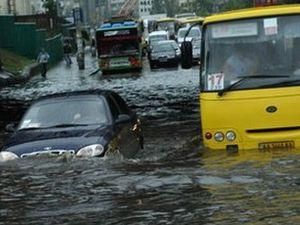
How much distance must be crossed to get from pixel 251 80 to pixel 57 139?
2.99 meters

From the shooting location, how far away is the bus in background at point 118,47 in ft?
160

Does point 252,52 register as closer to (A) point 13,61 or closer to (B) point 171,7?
(A) point 13,61

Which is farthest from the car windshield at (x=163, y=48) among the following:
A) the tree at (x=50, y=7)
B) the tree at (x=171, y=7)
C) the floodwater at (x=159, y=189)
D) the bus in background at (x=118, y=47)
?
the tree at (x=171, y=7)

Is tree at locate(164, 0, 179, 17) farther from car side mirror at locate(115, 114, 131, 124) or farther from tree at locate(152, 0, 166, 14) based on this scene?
car side mirror at locate(115, 114, 131, 124)

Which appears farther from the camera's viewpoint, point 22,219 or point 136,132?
point 136,132

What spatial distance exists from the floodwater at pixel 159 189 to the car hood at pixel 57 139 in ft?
0.79

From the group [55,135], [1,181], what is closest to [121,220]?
[1,181]

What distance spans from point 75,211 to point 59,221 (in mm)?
449

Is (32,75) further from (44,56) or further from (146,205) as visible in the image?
(146,205)

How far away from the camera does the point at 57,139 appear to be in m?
12.5

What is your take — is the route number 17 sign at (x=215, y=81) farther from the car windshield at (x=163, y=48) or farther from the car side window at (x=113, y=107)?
the car windshield at (x=163, y=48)

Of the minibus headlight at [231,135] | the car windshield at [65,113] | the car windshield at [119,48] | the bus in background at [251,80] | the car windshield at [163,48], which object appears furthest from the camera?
the car windshield at [163,48]

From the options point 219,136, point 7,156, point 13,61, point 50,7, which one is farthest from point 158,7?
point 219,136

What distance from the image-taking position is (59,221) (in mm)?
8430
